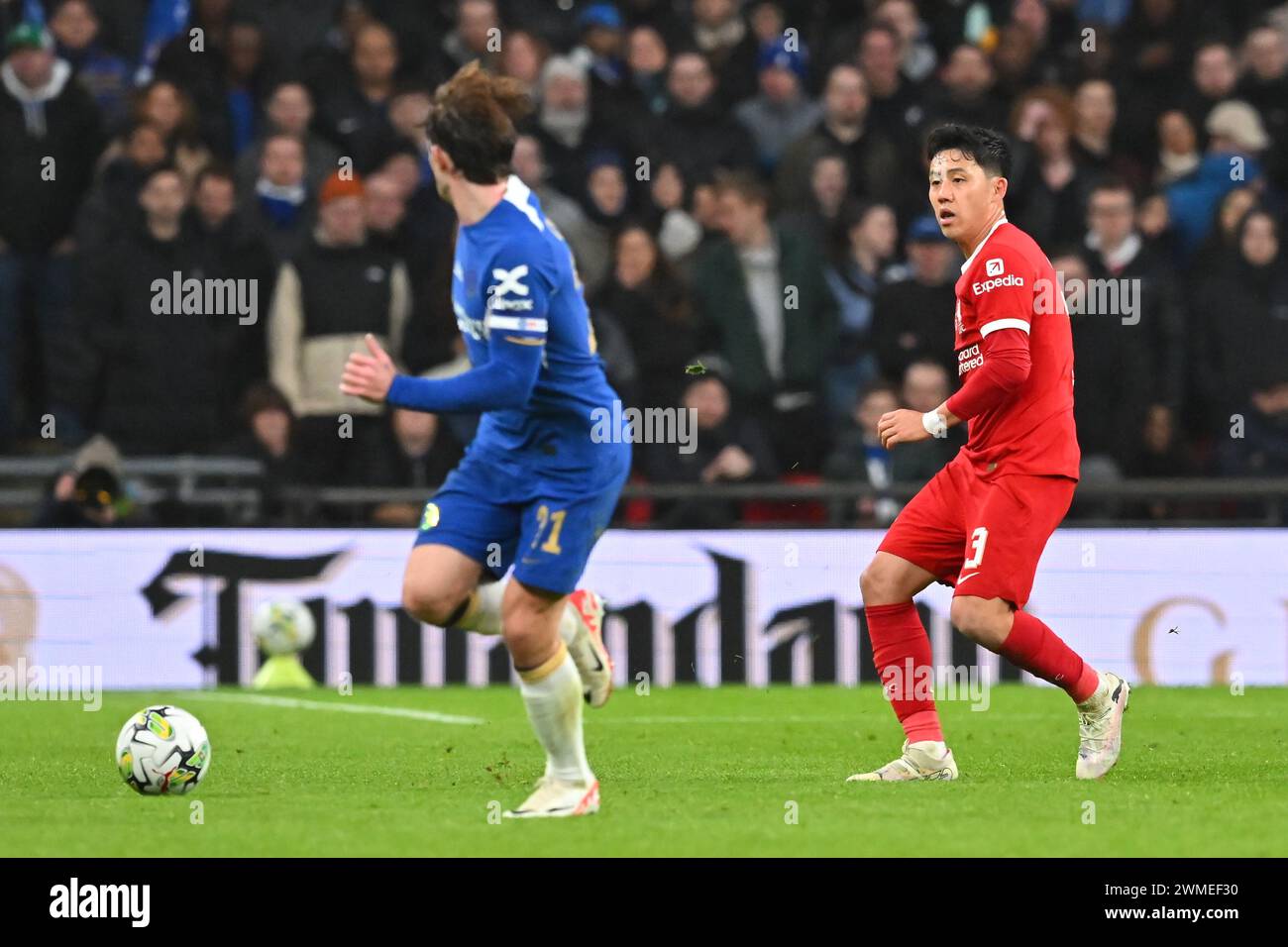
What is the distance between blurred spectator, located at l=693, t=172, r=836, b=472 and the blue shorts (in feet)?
24.2

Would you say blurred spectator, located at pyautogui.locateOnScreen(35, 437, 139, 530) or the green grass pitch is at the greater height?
blurred spectator, located at pyautogui.locateOnScreen(35, 437, 139, 530)

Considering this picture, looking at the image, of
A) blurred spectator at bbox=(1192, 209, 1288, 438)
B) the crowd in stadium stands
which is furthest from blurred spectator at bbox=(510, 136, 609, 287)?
blurred spectator at bbox=(1192, 209, 1288, 438)

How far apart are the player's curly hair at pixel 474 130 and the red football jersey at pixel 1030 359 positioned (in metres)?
1.96

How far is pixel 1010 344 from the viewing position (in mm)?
7918

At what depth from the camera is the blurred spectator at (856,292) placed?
14953 millimetres

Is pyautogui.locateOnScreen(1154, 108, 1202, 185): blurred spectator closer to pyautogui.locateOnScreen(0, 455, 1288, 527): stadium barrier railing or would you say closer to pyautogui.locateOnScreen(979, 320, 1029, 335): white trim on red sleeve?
pyautogui.locateOnScreen(0, 455, 1288, 527): stadium barrier railing

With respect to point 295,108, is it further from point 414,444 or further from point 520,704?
point 520,704

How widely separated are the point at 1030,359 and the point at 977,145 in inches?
31.8

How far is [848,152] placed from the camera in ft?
51.5

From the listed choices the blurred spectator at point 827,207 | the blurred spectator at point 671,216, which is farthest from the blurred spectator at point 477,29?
the blurred spectator at point 827,207

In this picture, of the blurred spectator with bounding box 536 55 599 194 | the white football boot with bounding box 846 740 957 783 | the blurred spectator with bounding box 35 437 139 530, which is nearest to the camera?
the white football boot with bounding box 846 740 957 783

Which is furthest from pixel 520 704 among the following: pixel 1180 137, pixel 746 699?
pixel 1180 137

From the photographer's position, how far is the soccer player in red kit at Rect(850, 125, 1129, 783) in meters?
7.98

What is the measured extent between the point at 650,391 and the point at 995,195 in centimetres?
638
